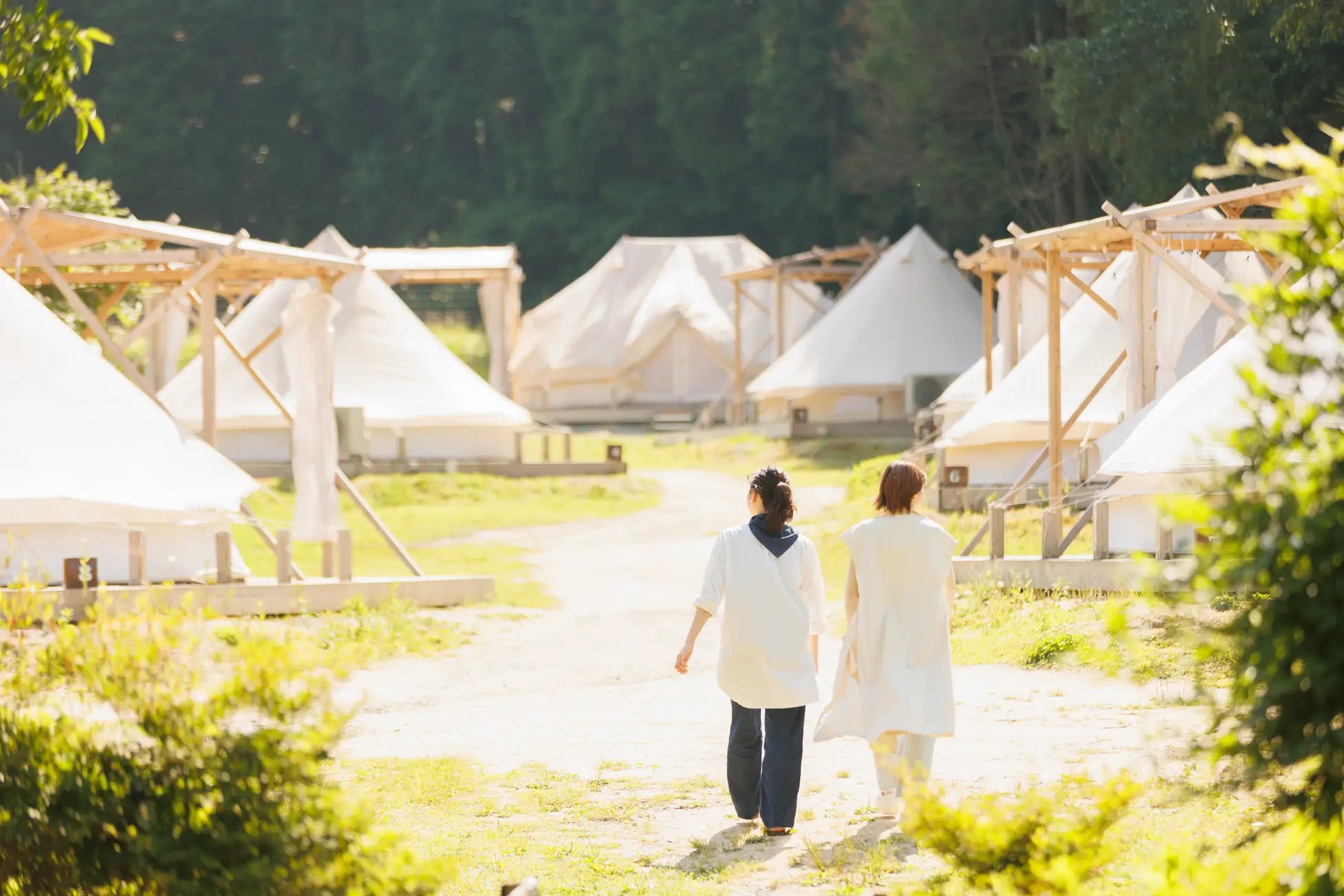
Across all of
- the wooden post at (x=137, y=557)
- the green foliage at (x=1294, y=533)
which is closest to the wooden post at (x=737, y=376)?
the wooden post at (x=137, y=557)

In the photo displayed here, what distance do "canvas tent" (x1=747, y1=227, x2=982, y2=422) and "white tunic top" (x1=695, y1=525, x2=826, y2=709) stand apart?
24450 mm

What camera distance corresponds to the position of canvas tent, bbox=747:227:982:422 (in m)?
31.5

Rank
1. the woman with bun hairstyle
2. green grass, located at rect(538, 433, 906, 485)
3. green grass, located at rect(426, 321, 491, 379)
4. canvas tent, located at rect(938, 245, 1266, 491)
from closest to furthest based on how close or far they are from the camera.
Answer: the woman with bun hairstyle < canvas tent, located at rect(938, 245, 1266, 491) < green grass, located at rect(538, 433, 906, 485) < green grass, located at rect(426, 321, 491, 379)

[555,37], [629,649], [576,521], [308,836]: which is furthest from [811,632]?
[555,37]

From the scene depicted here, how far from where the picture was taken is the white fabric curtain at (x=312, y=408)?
14508mm

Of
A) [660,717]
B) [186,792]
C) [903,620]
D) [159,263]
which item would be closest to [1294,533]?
→ [186,792]

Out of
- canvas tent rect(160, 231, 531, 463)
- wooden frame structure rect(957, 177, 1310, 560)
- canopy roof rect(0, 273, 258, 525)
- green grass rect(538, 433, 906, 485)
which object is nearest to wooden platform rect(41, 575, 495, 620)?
canopy roof rect(0, 273, 258, 525)

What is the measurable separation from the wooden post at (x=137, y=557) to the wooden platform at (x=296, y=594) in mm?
84

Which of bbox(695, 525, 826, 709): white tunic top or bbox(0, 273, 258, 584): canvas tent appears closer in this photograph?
bbox(695, 525, 826, 709): white tunic top

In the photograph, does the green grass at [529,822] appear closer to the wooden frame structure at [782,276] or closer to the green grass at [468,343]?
the wooden frame structure at [782,276]

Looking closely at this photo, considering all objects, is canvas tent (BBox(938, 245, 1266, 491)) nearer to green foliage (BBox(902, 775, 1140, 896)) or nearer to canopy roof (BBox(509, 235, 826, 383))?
green foliage (BBox(902, 775, 1140, 896))

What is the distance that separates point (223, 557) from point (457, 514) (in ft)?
31.2

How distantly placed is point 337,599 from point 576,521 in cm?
894

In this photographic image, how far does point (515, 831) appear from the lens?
688cm
